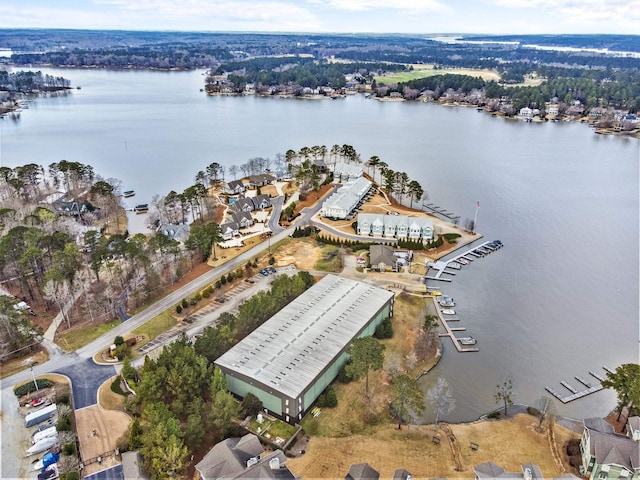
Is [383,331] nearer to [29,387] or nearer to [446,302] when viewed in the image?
[446,302]

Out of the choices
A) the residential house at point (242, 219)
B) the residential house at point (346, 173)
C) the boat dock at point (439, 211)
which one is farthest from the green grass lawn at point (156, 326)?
the residential house at point (346, 173)

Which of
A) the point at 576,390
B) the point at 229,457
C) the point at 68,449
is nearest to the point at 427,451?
the point at 229,457

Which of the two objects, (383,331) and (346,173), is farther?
(346,173)

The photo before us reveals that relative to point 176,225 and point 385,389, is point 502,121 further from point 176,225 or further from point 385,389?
point 385,389

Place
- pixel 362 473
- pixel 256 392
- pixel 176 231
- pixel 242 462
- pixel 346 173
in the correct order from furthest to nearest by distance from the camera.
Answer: pixel 346 173, pixel 176 231, pixel 256 392, pixel 242 462, pixel 362 473

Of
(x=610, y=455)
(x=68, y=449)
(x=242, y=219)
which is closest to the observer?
(x=610, y=455)

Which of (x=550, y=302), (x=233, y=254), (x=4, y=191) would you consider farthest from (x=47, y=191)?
(x=550, y=302)

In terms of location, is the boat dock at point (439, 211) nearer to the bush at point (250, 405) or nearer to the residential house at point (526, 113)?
the bush at point (250, 405)
